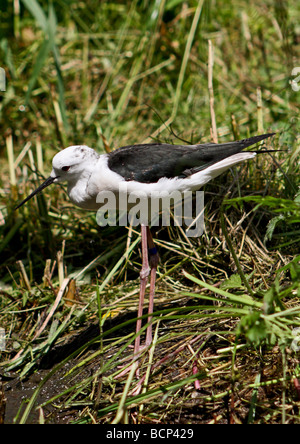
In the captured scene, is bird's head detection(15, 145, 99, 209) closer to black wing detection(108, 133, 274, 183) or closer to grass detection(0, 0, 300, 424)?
black wing detection(108, 133, 274, 183)

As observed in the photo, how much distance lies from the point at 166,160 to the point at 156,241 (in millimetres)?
571

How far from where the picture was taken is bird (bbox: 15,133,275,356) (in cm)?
224

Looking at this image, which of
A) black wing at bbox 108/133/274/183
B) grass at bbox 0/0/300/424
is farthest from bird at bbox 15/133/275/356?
grass at bbox 0/0/300/424

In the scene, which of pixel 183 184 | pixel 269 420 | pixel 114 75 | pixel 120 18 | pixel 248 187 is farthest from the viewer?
pixel 120 18

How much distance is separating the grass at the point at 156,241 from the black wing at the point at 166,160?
0.86ft

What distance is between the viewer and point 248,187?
105 inches

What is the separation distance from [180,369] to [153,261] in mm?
635

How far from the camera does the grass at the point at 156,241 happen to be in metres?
1.79

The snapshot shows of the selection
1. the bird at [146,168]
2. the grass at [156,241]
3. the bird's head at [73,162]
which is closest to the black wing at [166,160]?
the bird at [146,168]

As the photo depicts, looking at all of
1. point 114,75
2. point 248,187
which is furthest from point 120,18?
point 248,187

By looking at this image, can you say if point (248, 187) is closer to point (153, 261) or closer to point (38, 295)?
point (153, 261)

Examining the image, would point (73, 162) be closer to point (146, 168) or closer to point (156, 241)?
point (146, 168)

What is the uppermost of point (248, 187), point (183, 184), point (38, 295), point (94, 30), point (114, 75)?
point (94, 30)
